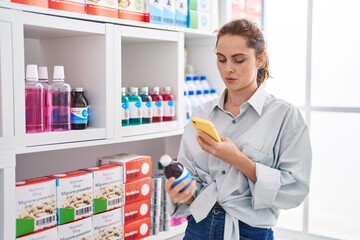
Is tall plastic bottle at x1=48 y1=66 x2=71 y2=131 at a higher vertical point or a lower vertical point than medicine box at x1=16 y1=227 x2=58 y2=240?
higher

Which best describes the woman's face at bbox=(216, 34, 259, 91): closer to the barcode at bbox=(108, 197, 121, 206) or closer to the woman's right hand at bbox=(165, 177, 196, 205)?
the woman's right hand at bbox=(165, 177, 196, 205)

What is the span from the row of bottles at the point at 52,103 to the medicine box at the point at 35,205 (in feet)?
0.75

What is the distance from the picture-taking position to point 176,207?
188 cm

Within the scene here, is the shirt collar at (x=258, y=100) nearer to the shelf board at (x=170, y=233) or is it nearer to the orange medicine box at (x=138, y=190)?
the orange medicine box at (x=138, y=190)

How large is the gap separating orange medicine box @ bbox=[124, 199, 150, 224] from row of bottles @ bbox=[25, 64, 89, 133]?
51 centimetres

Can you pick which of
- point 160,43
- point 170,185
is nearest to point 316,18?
point 160,43

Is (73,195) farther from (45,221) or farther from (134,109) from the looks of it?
(134,109)

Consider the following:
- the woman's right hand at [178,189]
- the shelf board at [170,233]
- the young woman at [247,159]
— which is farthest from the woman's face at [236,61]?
the shelf board at [170,233]

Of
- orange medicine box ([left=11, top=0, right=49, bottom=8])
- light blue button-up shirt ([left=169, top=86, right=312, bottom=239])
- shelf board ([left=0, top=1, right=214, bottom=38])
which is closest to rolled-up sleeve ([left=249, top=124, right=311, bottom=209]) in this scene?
light blue button-up shirt ([left=169, top=86, right=312, bottom=239])

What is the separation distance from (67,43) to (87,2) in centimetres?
30

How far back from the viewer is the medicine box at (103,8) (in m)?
2.01

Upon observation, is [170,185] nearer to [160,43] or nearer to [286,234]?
[160,43]

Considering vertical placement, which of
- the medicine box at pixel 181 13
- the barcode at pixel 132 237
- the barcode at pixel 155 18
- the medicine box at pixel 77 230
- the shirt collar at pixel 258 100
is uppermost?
the medicine box at pixel 181 13

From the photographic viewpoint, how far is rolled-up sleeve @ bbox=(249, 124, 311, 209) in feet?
5.45
